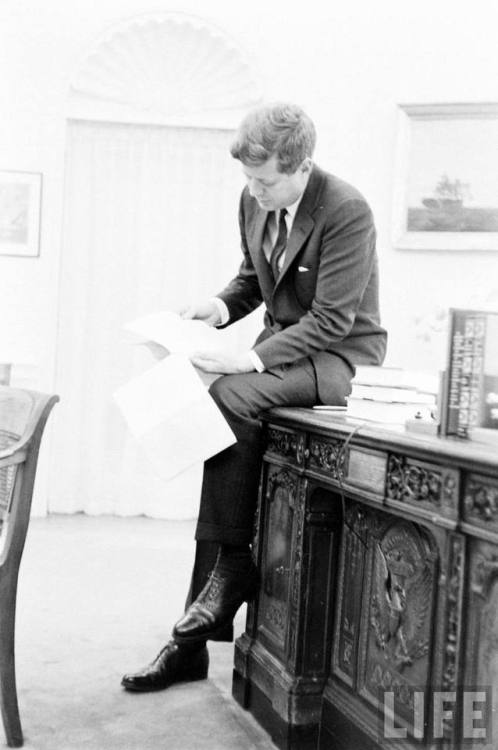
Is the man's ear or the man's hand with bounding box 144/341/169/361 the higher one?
the man's ear

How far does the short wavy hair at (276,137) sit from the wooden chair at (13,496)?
892mm

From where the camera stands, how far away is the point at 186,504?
235 inches

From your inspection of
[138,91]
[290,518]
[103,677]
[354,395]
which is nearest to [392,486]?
[354,395]

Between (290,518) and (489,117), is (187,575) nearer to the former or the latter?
(290,518)

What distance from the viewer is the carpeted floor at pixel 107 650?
98.0 inches

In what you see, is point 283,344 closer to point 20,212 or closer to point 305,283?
point 305,283

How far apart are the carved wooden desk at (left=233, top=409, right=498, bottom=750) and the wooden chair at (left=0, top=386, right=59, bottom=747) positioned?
2.25ft

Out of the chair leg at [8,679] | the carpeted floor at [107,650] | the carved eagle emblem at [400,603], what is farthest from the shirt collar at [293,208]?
the carpeted floor at [107,650]

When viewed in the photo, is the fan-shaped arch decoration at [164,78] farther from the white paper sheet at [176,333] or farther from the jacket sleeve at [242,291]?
the white paper sheet at [176,333]

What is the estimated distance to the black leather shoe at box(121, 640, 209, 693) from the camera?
2.81m

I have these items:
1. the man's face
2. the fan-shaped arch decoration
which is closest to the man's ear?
the man's face

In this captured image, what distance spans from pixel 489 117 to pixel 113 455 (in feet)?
10.7

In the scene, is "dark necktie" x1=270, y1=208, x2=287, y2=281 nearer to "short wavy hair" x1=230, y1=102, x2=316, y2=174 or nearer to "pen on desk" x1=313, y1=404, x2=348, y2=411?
"short wavy hair" x1=230, y1=102, x2=316, y2=174

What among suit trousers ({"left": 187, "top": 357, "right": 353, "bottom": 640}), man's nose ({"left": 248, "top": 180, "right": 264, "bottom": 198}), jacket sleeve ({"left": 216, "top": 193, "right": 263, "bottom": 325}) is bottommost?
suit trousers ({"left": 187, "top": 357, "right": 353, "bottom": 640})
